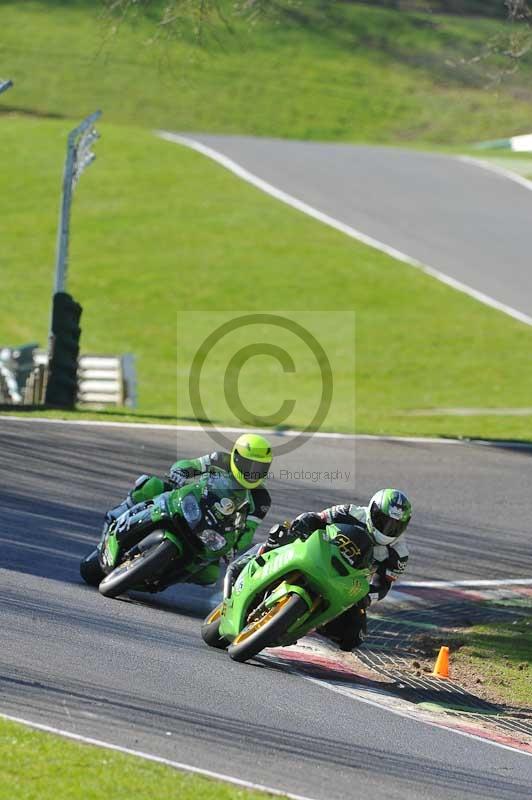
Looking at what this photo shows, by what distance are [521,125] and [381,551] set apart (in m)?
54.4

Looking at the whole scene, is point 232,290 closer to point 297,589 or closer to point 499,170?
point 499,170

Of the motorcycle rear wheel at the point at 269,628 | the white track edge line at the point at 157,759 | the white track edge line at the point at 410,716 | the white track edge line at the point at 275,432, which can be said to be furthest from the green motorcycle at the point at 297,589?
the white track edge line at the point at 275,432

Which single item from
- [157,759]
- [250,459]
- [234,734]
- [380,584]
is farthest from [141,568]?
[157,759]

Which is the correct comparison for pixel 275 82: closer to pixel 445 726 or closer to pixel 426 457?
pixel 426 457

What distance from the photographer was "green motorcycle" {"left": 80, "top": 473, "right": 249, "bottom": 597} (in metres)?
10.4

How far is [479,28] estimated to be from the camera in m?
67.5

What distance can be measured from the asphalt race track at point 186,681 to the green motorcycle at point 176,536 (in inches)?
11.2

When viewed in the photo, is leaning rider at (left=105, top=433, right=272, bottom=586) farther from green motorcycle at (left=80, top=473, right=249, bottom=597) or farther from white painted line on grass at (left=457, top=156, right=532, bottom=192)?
white painted line on grass at (left=457, top=156, right=532, bottom=192)

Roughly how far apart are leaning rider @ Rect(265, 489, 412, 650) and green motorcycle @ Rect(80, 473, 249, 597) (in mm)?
724

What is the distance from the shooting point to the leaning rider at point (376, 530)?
9617mm

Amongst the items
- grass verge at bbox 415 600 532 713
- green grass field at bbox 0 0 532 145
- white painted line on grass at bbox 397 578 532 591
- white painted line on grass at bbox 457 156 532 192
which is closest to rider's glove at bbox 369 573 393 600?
grass verge at bbox 415 600 532 713

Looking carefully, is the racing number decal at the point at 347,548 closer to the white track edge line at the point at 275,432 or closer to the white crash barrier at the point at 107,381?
the white track edge line at the point at 275,432

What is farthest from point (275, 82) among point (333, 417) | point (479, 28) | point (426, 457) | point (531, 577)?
point (531, 577)

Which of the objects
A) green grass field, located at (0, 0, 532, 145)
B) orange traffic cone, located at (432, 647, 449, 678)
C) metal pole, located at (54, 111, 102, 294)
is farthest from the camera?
green grass field, located at (0, 0, 532, 145)
